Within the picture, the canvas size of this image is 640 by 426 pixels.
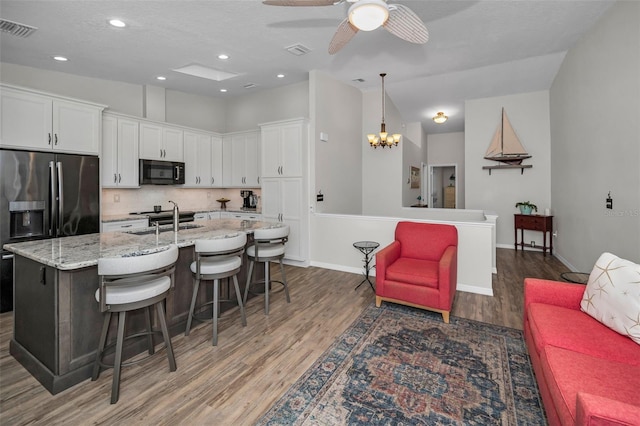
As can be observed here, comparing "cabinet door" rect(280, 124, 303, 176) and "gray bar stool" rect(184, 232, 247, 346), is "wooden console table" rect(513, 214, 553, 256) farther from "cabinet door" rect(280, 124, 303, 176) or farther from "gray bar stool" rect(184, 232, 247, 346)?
"gray bar stool" rect(184, 232, 247, 346)

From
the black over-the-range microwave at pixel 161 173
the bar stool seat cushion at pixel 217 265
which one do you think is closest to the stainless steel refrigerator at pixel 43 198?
the black over-the-range microwave at pixel 161 173

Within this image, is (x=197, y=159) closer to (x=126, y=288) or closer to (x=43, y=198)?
(x=43, y=198)

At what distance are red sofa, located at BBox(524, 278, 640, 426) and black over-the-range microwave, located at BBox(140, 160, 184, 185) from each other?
541 cm

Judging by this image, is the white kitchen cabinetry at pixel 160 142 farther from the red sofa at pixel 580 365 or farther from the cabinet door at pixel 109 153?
the red sofa at pixel 580 365

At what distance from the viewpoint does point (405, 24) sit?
93.9 inches

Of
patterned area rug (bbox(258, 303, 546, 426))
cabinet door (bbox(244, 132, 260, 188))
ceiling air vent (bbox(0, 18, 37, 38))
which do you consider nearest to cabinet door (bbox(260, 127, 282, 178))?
cabinet door (bbox(244, 132, 260, 188))

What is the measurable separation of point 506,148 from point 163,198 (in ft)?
23.3

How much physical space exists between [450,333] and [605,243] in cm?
242

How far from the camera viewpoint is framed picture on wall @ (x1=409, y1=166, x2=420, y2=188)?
26.3 ft

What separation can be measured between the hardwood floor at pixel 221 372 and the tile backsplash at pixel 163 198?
219 centimetres

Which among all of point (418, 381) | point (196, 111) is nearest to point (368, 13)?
point (418, 381)

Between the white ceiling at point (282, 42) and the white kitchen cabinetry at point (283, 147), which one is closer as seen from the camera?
the white ceiling at point (282, 42)

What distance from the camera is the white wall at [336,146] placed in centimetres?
503

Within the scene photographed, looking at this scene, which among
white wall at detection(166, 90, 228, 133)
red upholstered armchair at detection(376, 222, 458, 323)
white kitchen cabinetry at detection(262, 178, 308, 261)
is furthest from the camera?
white wall at detection(166, 90, 228, 133)
